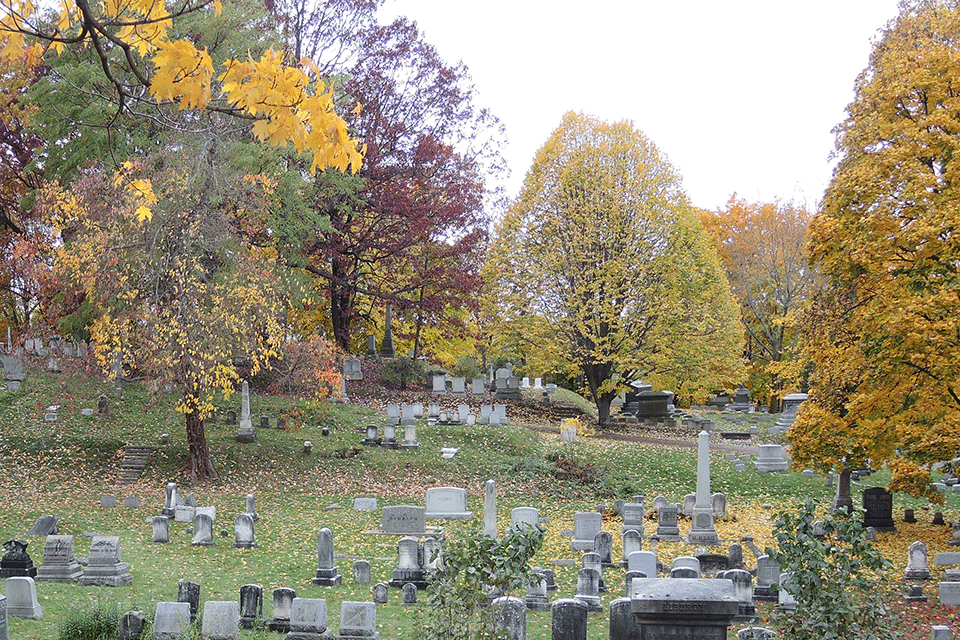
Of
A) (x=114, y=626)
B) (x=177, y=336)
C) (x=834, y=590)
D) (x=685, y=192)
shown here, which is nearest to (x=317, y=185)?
(x=177, y=336)

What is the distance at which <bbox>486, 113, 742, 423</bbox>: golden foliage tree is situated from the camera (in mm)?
32688

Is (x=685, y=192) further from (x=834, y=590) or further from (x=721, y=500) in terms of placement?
(x=834, y=590)

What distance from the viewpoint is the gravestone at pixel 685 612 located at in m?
7.90

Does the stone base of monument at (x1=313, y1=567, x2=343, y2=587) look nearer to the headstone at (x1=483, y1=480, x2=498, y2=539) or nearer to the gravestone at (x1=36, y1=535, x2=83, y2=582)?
the gravestone at (x1=36, y1=535, x2=83, y2=582)

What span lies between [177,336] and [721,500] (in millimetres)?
13251

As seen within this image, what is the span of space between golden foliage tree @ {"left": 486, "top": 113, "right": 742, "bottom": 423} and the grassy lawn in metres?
4.23

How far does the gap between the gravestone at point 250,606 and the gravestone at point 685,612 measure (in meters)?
5.01

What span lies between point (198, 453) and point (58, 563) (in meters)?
9.10

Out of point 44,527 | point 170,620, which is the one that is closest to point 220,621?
point 170,620

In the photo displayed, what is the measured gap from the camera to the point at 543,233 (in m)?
34.1

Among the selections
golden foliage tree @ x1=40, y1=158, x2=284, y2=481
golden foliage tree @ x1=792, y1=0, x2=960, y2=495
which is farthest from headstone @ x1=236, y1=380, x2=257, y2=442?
golden foliage tree @ x1=792, y1=0, x2=960, y2=495

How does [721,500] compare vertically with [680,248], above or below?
below

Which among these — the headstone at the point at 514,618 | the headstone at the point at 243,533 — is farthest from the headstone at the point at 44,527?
the headstone at the point at 514,618

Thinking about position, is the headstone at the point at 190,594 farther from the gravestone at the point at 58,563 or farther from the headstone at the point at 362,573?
the headstone at the point at 362,573
